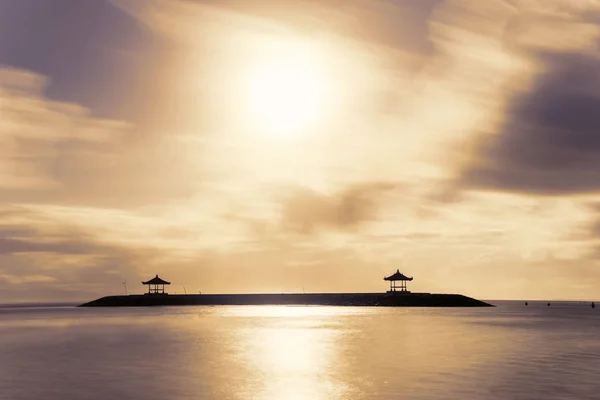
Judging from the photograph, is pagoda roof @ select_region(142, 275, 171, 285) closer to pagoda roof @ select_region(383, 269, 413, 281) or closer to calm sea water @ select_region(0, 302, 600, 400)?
pagoda roof @ select_region(383, 269, 413, 281)

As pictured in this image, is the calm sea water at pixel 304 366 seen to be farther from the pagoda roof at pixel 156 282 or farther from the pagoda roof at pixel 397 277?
the pagoda roof at pixel 156 282

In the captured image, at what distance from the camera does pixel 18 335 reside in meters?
90.8

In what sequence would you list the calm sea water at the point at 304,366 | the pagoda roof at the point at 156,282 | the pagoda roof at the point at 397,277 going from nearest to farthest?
the calm sea water at the point at 304,366 → the pagoda roof at the point at 397,277 → the pagoda roof at the point at 156,282

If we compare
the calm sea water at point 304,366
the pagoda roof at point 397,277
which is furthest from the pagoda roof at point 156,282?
the calm sea water at point 304,366

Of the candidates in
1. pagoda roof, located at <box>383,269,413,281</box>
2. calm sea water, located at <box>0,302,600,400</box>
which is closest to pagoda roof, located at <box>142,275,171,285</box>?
pagoda roof, located at <box>383,269,413,281</box>

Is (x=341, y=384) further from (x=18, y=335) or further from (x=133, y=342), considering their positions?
(x=18, y=335)

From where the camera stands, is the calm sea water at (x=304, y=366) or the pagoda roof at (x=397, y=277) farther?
the pagoda roof at (x=397, y=277)

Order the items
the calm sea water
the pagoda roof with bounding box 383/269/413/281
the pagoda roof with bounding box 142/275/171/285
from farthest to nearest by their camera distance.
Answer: the pagoda roof with bounding box 142/275/171/285, the pagoda roof with bounding box 383/269/413/281, the calm sea water

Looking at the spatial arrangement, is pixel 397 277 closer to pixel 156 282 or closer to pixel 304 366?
pixel 156 282

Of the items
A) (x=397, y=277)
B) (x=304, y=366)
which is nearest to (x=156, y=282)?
(x=397, y=277)

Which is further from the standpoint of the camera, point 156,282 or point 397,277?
point 156,282

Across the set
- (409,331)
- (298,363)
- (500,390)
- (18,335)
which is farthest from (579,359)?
(18,335)

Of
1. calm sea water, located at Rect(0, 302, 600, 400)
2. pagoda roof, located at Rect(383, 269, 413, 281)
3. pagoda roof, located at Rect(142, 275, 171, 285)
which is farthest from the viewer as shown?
pagoda roof, located at Rect(142, 275, 171, 285)

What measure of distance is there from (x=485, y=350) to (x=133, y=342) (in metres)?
37.8
